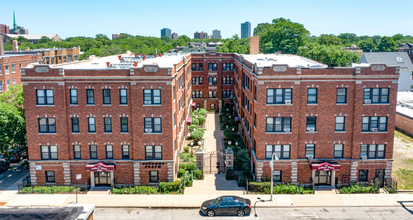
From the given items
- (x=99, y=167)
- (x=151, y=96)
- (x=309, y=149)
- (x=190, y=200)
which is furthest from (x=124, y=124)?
(x=309, y=149)

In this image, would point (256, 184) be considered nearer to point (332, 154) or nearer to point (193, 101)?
point (332, 154)

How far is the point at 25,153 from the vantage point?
45.4 meters

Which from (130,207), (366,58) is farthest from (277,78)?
(366,58)

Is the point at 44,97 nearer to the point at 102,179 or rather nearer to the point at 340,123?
the point at 102,179

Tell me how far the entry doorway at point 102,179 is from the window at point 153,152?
474cm

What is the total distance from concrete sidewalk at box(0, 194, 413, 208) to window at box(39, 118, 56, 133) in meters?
6.63

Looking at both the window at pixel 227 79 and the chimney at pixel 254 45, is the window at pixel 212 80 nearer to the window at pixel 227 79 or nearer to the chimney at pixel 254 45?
A: the window at pixel 227 79

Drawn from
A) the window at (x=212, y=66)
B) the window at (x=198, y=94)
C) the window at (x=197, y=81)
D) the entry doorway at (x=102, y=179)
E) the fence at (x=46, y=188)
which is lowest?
the fence at (x=46, y=188)

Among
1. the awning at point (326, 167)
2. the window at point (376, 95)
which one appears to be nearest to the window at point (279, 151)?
the awning at point (326, 167)

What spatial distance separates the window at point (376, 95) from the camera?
108ft

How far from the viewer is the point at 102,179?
35.2 m

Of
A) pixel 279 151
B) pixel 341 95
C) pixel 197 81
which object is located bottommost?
pixel 279 151

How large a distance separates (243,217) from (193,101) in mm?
43603

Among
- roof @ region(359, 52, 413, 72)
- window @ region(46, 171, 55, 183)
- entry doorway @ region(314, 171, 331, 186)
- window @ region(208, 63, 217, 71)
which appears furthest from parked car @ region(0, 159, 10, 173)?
roof @ region(359, 52, 413, 72)
